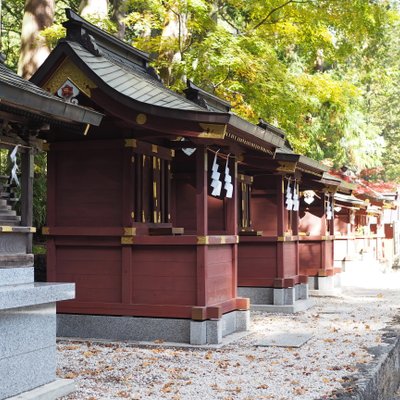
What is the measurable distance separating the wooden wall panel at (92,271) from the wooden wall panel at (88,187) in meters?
0.47

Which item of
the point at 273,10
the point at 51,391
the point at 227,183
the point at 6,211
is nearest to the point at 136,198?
the point at 227,183

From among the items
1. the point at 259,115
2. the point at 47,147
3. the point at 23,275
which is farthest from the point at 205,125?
the point at 259,115

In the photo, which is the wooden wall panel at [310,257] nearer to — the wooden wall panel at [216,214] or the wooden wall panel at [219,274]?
the wooden wall panel at [216,214]

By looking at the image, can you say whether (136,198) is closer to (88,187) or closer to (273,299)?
(88,187)

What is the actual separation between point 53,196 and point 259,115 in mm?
9097


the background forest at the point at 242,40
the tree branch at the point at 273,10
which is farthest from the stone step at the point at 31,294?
the tree branch at the point at 273,10

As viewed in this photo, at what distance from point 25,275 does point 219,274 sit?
5001 mm

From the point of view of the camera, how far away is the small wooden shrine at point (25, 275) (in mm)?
6852

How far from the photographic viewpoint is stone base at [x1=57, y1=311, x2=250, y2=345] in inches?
440

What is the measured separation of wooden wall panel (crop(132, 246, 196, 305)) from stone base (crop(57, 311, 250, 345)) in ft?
1.11

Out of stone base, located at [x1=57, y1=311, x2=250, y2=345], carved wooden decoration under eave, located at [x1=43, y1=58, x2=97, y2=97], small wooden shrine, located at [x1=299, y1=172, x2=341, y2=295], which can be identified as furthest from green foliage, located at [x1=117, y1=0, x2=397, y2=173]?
stone base, located at [x1=57, y1=311, x2=250, y2=345]

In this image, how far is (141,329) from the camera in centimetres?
1141

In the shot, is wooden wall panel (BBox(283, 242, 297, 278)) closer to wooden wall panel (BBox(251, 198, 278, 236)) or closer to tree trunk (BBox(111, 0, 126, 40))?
wooden wall panel (BBox(251, 198, 278, 236))

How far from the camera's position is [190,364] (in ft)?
31.6
